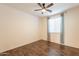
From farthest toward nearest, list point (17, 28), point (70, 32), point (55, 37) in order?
1. point (70, 32)
2. point (55, 37)
3. point (17, 28)

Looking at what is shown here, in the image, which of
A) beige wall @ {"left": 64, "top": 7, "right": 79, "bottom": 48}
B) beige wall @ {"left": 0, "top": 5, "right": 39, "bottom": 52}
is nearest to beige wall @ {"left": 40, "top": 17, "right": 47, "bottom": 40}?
beige wall @ {"left": 0, "top": 5, "right": 39, "bottom": 52}

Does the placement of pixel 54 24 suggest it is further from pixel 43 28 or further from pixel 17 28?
pixel 17 28

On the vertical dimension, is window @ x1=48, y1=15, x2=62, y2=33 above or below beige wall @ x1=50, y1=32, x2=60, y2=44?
above

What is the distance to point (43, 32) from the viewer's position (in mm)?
1674

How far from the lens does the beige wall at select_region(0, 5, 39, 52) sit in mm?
1438

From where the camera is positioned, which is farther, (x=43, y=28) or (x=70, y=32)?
(x=70, y=32)

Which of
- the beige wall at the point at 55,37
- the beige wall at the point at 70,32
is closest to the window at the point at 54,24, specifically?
the beige wall at the point at 55,37

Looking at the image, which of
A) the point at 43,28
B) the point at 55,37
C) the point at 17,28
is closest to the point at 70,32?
the point at 55,37

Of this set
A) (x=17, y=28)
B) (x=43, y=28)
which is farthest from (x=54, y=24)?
(x=17, y=28)

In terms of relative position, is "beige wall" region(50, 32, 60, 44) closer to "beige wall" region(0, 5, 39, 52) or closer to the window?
the window

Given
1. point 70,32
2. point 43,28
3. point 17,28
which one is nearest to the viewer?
point 17,28

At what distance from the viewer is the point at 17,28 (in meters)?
1.47

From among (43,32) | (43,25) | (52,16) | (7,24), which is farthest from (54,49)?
(7,24)

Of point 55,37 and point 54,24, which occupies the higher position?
point 54,24
